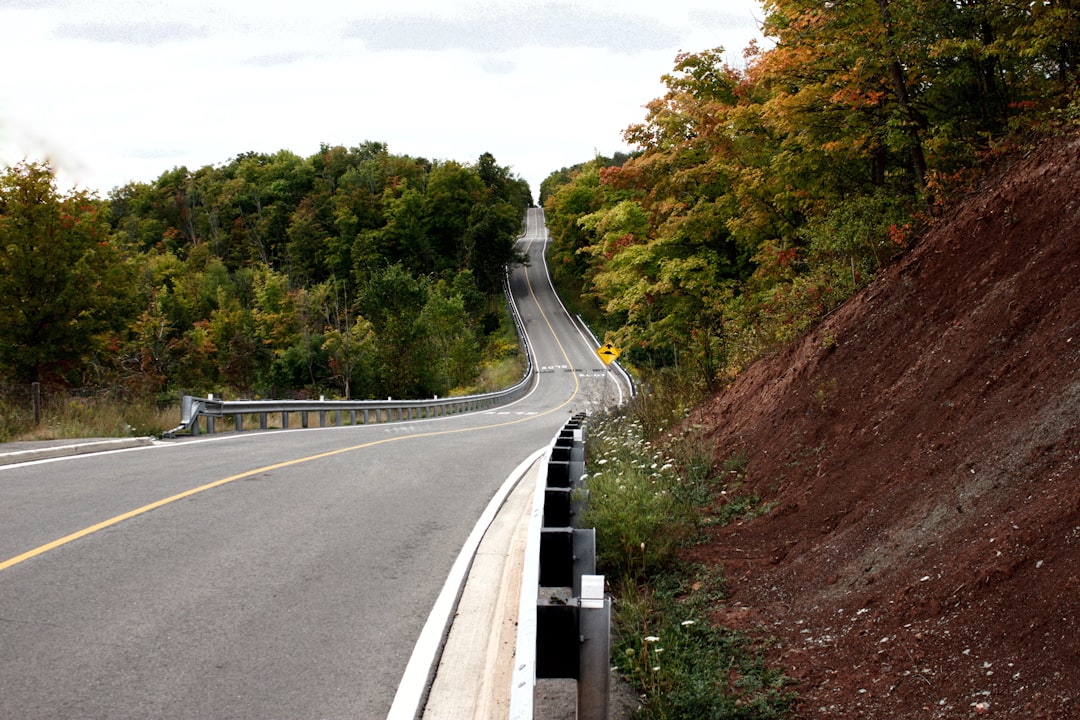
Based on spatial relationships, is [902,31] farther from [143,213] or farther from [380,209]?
[143,213]

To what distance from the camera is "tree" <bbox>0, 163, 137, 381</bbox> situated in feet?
88.3

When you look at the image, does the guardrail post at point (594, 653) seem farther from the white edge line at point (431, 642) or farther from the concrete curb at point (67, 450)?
the concrete curb at point (67, 450)

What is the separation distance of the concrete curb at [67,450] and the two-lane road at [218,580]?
0.60 metres

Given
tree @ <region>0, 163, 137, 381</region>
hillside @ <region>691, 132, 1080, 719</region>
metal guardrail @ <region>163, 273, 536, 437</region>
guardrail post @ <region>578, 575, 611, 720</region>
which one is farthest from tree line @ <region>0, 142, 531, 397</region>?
guardrail post @ <region>578, 575, 611, 720</region>

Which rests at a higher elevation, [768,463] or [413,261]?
[413,261]

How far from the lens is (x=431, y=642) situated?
18.1ft

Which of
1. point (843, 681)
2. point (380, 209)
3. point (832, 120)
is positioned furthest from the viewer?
point (380, 209)

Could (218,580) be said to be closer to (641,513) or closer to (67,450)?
(641,513)

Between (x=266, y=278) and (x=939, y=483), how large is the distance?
341 feet

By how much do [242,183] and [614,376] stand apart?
107 meters

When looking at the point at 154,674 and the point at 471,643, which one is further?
the point at 471,643

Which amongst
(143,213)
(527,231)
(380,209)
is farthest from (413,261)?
(143,213)

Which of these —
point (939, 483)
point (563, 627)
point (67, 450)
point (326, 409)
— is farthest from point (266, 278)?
point (563, 627)

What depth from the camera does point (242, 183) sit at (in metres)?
150
